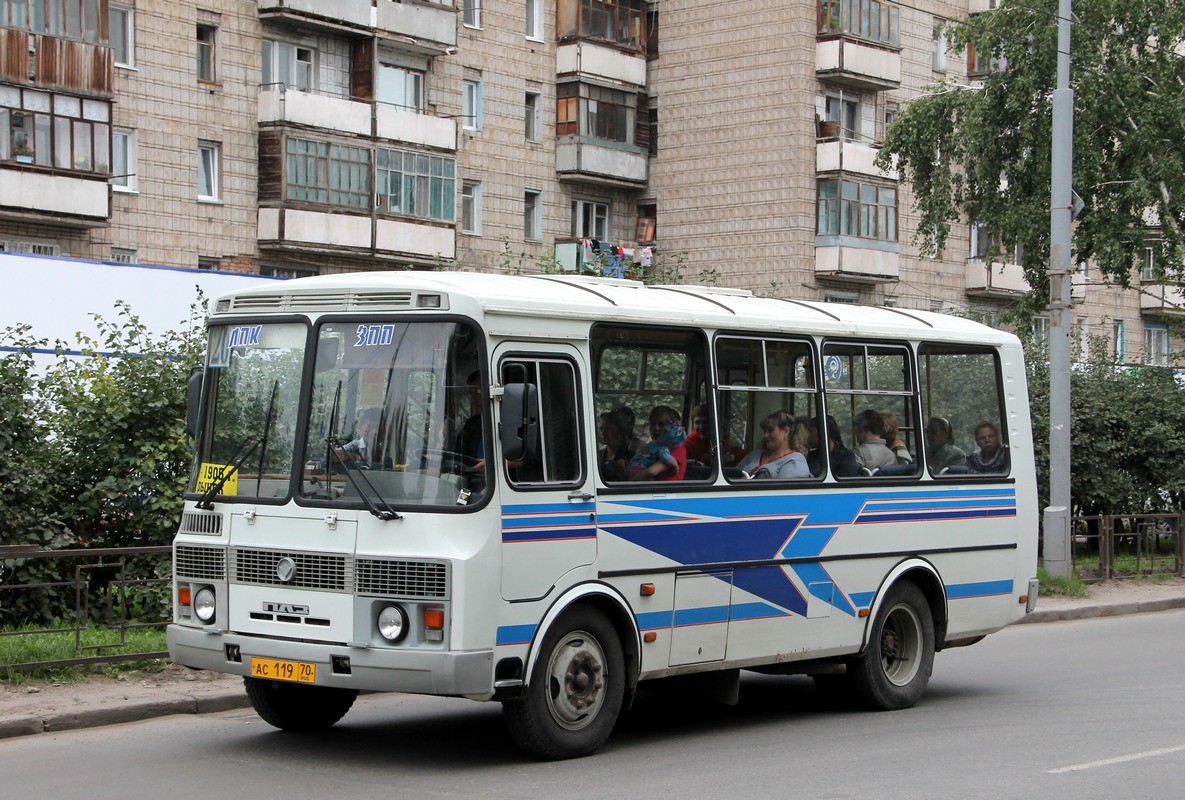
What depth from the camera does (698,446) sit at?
10188 millimetres

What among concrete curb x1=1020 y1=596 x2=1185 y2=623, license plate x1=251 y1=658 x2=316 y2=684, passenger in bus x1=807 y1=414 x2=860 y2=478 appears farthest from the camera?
concrete curb x1=1020 y1=596 x2=1185 y2=623

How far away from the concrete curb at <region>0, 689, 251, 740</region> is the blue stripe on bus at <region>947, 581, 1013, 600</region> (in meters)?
5.17

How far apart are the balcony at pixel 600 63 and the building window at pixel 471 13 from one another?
2856mm

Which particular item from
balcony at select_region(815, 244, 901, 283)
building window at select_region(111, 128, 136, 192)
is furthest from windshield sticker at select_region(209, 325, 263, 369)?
balcony at select_region(815, 244, 901, 283)

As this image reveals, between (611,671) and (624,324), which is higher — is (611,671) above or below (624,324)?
below

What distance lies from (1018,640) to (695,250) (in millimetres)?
30032

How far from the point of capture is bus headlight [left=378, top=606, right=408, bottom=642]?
28.0 feet

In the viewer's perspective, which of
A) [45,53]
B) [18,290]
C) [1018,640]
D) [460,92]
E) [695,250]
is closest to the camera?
[1018,640]

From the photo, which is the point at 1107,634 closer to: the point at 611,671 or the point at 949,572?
the point at 949,572

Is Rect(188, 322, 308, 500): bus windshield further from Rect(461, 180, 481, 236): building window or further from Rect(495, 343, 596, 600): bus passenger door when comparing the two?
Rect(461, 180, 481, 236): building window

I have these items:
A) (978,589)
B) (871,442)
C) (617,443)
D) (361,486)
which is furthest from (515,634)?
(978,589)

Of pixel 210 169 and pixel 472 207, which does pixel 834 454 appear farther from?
pixel 472 207

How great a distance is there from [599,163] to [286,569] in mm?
36521

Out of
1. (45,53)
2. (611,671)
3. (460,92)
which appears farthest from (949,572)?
(460,92)
